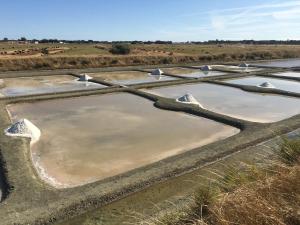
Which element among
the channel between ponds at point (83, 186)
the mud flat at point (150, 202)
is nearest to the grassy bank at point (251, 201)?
the mud flat at point (150, 202)

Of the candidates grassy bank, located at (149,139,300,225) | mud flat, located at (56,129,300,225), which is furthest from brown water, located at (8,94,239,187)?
grassy bank, located at (149,139,300,225)

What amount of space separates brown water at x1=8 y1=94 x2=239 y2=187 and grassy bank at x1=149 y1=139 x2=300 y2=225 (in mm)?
3805

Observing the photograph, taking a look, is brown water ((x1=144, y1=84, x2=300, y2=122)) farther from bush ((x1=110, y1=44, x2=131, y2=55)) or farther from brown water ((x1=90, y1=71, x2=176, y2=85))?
bush ((x1=110, y1=44, x2=131, y2=55))

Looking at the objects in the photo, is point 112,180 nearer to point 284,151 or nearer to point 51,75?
point 284,151

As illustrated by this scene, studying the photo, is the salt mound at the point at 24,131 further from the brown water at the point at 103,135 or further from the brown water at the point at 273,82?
the brown water at the point at 273,82

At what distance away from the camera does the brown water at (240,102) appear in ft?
49.3

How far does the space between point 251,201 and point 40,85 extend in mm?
20143

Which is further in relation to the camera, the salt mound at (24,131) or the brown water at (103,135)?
the salt mound at (24,131)

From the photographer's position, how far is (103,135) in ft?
37.7

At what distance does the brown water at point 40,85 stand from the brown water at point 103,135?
355 cm

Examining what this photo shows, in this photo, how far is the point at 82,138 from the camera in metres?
11.1

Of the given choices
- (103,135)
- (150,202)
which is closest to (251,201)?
(150,202)

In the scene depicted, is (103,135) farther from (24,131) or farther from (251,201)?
(251,201)

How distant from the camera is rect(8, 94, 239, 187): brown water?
8.83 metres
